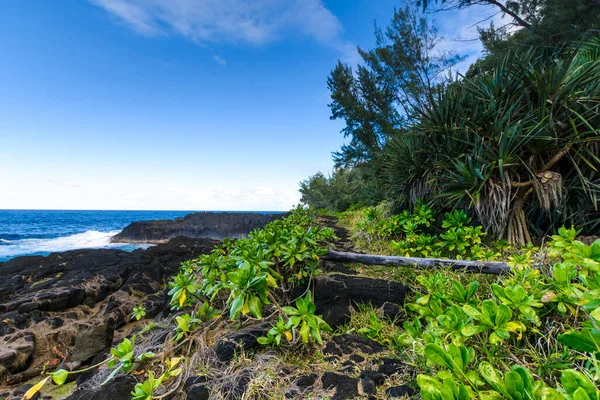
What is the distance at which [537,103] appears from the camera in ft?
10.9

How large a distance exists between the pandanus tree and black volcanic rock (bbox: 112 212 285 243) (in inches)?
606

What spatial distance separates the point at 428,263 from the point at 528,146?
1.88m

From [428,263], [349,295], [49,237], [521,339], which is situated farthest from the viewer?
[49,237]

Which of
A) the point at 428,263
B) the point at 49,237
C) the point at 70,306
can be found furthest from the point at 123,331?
the point at 49,237

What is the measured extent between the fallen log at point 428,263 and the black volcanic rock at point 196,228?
50.5 ft

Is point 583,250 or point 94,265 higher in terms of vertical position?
point 583,250

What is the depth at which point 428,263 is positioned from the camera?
8.38ft

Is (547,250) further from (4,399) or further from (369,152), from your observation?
(369,152)

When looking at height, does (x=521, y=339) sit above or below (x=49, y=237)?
above

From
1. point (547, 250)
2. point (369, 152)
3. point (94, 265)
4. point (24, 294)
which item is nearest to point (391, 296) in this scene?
point (547, 250)

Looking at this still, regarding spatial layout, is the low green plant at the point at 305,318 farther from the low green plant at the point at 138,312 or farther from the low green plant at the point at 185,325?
the low green plant at the point at 138,312

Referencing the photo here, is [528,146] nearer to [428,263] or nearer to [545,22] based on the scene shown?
[428,263]

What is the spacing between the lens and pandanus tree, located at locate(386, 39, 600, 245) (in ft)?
9.59

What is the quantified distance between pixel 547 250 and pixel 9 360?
5043 mm
